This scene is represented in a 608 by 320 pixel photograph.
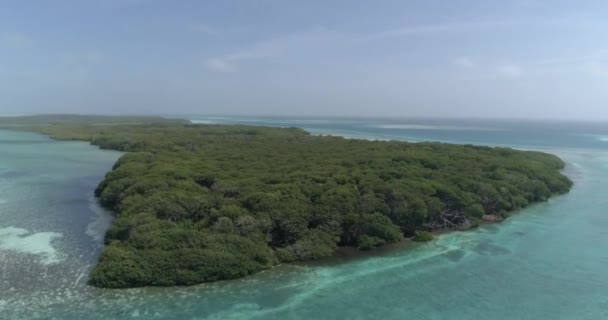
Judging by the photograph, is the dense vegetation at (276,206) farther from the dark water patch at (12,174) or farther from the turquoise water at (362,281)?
the dark water patch at (12,174)

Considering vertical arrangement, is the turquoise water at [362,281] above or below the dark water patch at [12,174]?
below

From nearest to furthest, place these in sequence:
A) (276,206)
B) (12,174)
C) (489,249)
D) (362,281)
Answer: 1. (362,281)
2. (489,249)
3. (276,206)
4. (12,174)

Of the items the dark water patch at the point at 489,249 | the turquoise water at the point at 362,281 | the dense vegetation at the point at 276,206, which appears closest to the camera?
the turquoise water at the point at 362,281

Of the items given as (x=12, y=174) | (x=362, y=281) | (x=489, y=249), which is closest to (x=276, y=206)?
→ (x=362, y=281)

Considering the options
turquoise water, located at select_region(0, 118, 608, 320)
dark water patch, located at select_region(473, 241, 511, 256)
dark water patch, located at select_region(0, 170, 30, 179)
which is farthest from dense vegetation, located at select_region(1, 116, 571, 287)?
dark water patch, located at select_region(0, 170, 30, 179)

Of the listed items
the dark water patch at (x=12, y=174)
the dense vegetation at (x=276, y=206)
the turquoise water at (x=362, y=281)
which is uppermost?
the dense vegetation at (x=276, y=206)

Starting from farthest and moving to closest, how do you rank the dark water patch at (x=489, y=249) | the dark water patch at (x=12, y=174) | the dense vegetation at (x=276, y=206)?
the dark water patch at (x=12, y=174) < the dark water patch at (x=489, y=249) < the dense vegetation at (x=276, y=206)

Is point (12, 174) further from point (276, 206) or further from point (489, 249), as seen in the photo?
point (489, 249)

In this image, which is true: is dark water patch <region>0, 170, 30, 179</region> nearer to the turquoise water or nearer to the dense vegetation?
the dense vegetation

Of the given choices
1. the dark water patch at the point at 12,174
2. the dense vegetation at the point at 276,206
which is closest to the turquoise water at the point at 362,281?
the dense vegetation at the point at 276,206

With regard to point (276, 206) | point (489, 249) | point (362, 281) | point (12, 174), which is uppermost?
point (276, 206)
